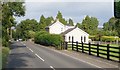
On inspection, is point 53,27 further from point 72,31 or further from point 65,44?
point 65,44

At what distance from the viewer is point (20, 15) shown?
54.5 m

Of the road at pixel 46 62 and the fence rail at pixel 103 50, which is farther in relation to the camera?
the fence rail at pixel 103 50

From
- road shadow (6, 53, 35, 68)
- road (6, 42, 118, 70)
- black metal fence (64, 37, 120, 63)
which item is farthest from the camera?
black metal fence (64, 37, 120, 63)

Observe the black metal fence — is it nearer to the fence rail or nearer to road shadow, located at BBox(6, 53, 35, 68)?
the fence rail

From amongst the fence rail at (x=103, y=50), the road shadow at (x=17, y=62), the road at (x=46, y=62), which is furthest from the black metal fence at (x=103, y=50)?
the road shadow at (x=17, y=62)

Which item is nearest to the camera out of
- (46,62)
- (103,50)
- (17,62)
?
(46,62)

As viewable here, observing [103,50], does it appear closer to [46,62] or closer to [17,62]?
[46,62]

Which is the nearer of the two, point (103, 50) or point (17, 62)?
point (17, 62)

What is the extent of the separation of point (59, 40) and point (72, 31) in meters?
35.1

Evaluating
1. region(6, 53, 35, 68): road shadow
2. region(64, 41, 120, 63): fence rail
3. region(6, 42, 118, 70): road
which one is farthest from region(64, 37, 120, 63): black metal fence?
region(6, 53, 35, 68): road shadow

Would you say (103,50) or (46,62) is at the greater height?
(103,50)

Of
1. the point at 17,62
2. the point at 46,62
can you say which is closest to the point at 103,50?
the point at 46,62

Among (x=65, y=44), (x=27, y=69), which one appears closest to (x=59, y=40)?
(x=65, y=44)

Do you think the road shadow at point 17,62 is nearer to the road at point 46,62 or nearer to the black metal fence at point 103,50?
the road at point 46,62
